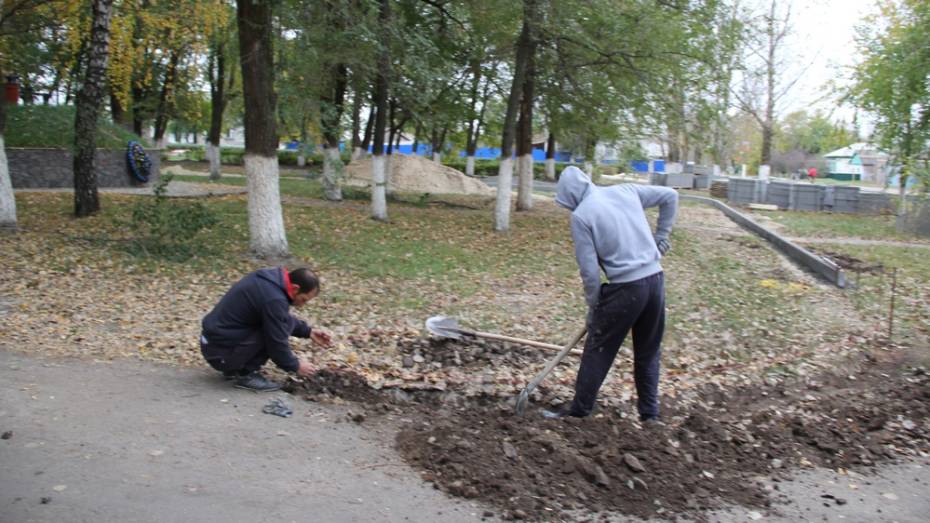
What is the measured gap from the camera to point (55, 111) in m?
20.0

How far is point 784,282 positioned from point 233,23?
12316 millimetres

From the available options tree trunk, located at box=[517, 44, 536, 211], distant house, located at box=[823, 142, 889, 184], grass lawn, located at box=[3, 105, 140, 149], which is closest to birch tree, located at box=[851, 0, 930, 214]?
tree trunk, located at box=[517, 44, 536, 211]

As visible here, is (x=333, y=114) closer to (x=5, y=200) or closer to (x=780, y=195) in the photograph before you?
(x=5, y=200)

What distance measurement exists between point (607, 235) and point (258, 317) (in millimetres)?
2430

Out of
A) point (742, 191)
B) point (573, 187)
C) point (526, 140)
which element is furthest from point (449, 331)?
point (742, 191)

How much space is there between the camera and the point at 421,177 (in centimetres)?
2533

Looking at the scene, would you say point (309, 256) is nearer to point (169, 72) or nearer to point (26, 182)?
point (26, 182)

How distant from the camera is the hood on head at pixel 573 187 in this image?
4.98m

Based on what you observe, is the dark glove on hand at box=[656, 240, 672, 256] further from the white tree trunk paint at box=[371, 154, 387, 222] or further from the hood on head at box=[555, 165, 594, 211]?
the white tree trunk paint at box=[371, 154, 387, 222]

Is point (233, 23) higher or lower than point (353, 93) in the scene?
higher

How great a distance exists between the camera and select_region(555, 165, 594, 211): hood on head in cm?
498

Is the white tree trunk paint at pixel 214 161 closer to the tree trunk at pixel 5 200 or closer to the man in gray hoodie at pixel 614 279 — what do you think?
the tree trunk at pixel 5 200

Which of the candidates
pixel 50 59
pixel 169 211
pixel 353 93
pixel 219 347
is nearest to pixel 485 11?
pixel 353 93

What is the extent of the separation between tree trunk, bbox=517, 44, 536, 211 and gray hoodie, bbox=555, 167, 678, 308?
11.5 m
